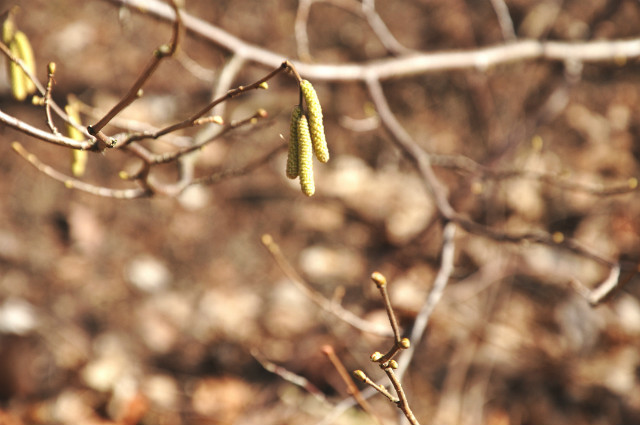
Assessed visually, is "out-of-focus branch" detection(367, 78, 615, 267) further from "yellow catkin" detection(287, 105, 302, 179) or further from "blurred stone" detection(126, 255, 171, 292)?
"blurred stone" detection(126, 255, 171, 292)

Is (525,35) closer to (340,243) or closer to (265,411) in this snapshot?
(340,243)

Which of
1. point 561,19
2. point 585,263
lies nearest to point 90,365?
point 585,263

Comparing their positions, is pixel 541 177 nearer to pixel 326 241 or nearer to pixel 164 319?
pixel 326 241

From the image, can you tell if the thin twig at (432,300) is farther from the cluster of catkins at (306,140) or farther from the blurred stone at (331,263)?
the blurred stone at (331,263)

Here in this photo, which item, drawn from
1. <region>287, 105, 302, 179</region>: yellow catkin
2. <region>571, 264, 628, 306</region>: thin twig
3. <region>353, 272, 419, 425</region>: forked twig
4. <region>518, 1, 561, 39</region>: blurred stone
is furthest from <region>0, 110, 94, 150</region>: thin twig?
<region>518, 1, 561, 39</region>: blurred stone

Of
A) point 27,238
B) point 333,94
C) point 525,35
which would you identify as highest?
point 525,35

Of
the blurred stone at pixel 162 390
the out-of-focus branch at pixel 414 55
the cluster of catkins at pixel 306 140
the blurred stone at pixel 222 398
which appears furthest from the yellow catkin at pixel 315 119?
the blurred stone at pixel 162 390

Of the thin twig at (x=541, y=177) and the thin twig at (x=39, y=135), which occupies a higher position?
the thin twig at (x=541, y=177)
